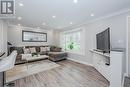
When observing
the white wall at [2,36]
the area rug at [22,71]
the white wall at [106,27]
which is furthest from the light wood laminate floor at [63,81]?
the white wall at [2,36]

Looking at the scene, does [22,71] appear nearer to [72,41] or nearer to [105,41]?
[105,41]

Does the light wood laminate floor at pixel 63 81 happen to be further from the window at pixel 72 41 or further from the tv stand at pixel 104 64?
the window at pixel 72 41

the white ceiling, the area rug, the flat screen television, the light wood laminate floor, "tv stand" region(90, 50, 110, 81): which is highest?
the white ceiling

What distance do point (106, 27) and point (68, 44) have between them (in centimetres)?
328

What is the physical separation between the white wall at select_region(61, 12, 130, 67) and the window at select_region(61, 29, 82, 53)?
51cm

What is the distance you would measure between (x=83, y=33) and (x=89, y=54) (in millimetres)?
1342

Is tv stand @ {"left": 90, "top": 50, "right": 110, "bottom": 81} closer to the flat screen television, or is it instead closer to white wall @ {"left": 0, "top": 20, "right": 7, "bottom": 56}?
the flat screen television

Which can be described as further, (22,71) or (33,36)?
(33,36)

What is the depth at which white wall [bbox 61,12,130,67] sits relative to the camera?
10.3 feet

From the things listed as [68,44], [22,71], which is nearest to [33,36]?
[68,44]

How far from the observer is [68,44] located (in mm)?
6488

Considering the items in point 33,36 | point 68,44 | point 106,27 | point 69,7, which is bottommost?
point 68,44

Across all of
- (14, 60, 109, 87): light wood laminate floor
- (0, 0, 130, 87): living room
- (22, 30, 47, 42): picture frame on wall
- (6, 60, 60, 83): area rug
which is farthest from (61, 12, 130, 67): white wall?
(22, 30, 47, 42): picture frame on wall

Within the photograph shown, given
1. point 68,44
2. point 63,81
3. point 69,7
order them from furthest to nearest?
point 68,44 → point 69,7 → point 63,81
